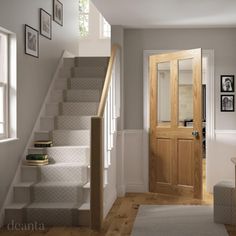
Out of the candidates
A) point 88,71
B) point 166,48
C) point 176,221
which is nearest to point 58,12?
point 88,71

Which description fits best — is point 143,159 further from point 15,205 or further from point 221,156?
point 15,205

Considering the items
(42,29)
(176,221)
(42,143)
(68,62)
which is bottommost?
(176,221)

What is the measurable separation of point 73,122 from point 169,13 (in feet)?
6.27

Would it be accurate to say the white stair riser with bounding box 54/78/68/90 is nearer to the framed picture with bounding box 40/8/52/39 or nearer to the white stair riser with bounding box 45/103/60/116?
the white stair riser with bounding box 45/103/60/116

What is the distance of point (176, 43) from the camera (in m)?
6.82

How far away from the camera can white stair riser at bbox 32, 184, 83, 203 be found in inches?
198

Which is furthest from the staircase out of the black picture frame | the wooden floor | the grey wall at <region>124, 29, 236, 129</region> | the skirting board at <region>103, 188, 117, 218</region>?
the black picture frame

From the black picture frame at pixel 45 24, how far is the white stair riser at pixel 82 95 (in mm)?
876

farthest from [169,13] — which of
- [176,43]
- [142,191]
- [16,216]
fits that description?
[16,216]

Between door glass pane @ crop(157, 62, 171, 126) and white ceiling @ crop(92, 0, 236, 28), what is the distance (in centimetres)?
64

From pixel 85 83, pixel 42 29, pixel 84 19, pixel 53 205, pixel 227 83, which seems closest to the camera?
pixel 53 205

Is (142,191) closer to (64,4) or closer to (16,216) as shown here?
(16,216)

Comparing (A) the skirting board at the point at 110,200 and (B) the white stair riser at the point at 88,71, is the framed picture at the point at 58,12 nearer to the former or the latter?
(B) the white stair riser at the point at 88,71

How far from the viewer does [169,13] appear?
19.1 feet
